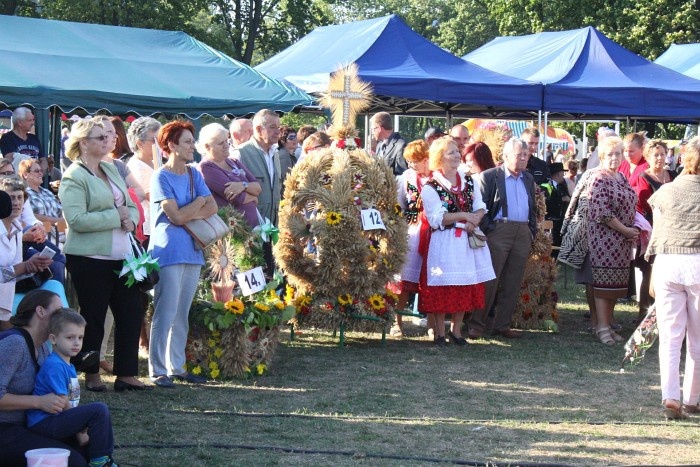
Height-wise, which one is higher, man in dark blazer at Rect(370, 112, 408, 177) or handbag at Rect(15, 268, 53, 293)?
man in dark blazer at Rect(370, 112, 408, 177)

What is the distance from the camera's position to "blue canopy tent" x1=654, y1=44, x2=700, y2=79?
18.0m

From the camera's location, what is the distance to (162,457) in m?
5.14

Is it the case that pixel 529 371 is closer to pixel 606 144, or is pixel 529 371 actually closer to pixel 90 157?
pixel 606 144

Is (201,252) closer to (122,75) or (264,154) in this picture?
(264,154)

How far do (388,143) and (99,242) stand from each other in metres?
4.62

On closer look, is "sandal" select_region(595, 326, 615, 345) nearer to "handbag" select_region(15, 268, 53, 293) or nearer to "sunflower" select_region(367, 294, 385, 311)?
"sunflower" select_region(367, 294, 385, 311)

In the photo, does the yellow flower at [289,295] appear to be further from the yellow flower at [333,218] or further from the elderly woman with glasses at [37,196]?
the elderly woman with glasses at [37,196]

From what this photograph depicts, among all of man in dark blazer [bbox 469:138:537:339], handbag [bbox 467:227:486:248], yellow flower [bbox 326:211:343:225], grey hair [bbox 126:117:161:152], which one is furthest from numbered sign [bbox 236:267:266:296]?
man in dark blazer [bbox 469:138:537:339]

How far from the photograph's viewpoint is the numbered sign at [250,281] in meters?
7.32

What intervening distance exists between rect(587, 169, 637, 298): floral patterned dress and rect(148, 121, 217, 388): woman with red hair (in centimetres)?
370

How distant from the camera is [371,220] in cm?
840

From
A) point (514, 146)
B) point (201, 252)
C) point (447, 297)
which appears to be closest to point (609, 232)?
point (514, 146)

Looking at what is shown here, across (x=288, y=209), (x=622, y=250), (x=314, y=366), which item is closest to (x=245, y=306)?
(x=314, y=366)

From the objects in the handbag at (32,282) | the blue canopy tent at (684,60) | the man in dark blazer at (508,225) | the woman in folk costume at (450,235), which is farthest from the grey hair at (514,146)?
the blue canopy tent at (684,60)
